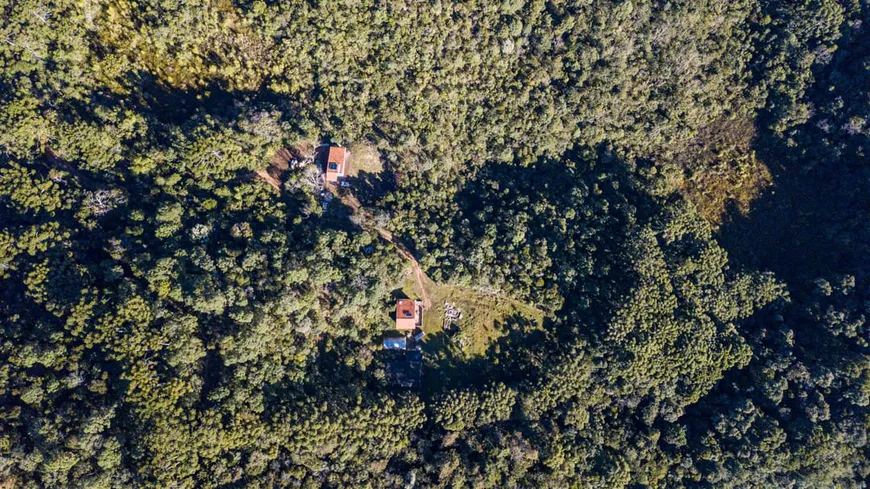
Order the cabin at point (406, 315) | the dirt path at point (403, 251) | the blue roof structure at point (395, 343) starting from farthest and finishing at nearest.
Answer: the dirt path at point (403, 251)
the cabin at point (406, 315)
the blue roof structure at point (395, 343)

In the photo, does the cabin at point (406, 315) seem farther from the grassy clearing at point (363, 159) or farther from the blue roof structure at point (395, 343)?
the grassy clearing at point (363, 159)

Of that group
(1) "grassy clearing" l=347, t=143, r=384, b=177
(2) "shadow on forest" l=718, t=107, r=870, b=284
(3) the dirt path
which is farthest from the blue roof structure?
(2) "shadow on forest" l=718, t=107, r=870, b=284

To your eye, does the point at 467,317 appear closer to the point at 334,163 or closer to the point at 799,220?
the point at 334,163

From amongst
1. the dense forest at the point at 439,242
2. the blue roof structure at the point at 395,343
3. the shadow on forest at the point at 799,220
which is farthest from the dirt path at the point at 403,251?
the shadow on forest at the point at 799,220

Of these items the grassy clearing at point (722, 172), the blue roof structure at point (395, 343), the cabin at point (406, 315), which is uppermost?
the grassy clearing at point (722, 172)

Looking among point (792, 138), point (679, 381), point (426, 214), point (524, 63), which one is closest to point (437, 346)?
point (426, 214)

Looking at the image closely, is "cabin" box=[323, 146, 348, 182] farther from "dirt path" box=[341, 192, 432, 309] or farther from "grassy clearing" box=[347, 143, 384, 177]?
"dirt path" box=[341, 192, 432, 309]

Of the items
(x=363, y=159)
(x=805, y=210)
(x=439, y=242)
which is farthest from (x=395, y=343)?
(x=805, y=210)
